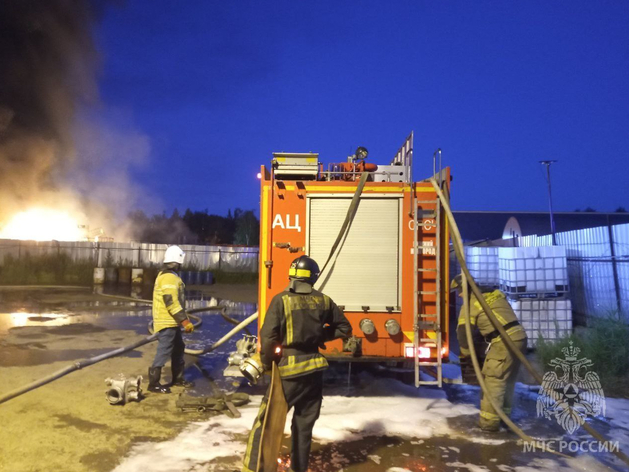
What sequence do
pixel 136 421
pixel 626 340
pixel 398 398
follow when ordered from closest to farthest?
pixel 136 421 < pixel 398 398 < pixel 626 340

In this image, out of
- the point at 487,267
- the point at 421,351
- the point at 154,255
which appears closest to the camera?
the point at 421,351

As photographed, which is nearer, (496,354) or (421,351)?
(496,354)

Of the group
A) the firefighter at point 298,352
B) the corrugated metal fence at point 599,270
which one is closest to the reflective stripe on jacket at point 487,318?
the firefighter at point 298,352

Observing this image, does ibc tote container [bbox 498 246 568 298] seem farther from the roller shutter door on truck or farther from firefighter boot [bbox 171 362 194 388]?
firefighter boot [bbox 171 362 194 388]

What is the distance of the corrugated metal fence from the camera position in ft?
27.6

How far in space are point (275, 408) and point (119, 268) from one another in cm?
1954

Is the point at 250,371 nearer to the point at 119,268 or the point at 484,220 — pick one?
the point at 119,268

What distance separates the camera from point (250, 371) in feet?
12.4

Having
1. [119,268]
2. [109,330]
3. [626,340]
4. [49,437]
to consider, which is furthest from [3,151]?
[626,340]

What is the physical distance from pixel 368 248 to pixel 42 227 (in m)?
25.8

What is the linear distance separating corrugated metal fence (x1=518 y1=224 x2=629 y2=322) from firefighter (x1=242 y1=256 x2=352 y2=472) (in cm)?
702

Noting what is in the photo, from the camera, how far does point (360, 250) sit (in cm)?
502

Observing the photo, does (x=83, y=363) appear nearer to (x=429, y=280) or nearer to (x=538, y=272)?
(x=429, y=280)
